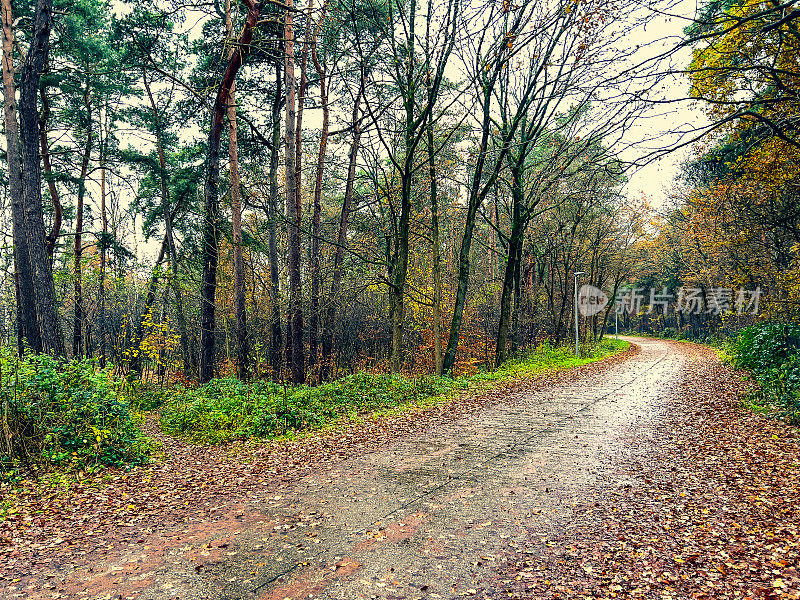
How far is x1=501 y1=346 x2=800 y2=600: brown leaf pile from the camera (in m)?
A: 3.92

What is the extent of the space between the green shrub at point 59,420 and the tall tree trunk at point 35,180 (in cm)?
A: 225

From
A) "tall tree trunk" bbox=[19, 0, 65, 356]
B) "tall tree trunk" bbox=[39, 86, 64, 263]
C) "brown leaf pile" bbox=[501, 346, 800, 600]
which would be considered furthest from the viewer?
"tall tree trunk" bbox=[39, 86, 64, 263]

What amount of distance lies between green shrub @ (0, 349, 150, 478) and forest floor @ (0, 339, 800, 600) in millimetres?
605

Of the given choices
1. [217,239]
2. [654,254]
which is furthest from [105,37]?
[654,254]

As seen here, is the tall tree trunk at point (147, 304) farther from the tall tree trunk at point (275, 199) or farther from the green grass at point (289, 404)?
the tall tree trunk at point (275, 199)

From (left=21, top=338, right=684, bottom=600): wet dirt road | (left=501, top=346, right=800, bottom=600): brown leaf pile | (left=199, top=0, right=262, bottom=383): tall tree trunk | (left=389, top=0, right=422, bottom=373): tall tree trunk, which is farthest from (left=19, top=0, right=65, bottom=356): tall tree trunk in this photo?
(left=501, top=346, right=800, bottom=600): brown leaf pile

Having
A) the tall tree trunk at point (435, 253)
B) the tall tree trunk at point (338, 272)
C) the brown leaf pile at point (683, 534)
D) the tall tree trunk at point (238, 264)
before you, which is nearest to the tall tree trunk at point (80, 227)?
the tall tree trunk at point (238, 264)

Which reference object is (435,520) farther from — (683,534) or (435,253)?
(435,253)

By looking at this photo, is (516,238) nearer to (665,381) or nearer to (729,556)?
(665,381)

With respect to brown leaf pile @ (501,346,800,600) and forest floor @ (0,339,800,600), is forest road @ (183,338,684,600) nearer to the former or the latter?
forest floor @ (0,339,800,600)

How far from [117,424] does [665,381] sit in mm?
16065

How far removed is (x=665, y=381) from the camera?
16.3 meters

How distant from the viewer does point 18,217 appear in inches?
408

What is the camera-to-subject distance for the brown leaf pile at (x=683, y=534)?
3.92 metres
